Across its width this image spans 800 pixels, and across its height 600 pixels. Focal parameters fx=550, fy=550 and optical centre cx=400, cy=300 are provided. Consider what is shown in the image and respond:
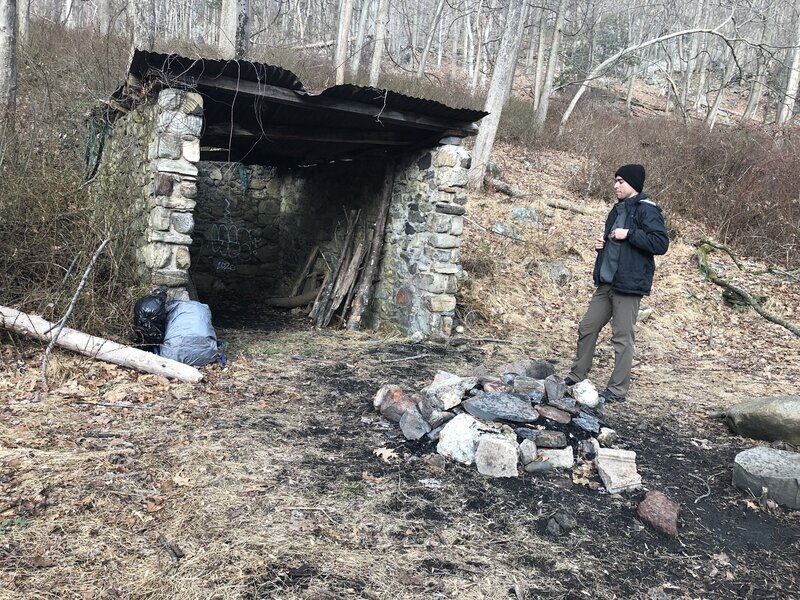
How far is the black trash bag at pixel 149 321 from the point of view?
4.99 metres

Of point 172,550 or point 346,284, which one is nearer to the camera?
point 172,550

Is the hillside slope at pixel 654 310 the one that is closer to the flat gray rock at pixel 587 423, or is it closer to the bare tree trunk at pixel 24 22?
the flat gray rock at pixel 587 423

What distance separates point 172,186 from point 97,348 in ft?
→ 5.67

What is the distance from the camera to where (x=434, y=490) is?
3242 mm

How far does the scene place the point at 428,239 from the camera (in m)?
7.12

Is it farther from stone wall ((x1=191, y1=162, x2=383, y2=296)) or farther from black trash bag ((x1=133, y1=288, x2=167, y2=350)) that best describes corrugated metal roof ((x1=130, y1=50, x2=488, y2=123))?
stone wall ((x1=191, y1=162, x2=383, y2=296))

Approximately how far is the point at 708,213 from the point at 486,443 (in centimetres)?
1069

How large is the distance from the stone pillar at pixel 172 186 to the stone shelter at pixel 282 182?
0.04ft

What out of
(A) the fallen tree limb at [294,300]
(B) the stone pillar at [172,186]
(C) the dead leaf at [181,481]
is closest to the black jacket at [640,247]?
(C) the dead leaf at [181,481]

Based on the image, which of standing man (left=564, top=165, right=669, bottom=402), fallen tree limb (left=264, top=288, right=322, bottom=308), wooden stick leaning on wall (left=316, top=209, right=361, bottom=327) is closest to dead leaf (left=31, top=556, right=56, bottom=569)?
standing man (left=564, top=165, right=669, bottom=402)

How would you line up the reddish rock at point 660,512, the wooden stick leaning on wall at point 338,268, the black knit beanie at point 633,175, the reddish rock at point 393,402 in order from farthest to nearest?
the wooden stick leaning on wall at point 338,268 < the black knit beanie at point 633,175 < the reddish rock at point 393,402 < the reddish rock at point 660,512

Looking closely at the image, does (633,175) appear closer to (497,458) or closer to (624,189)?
(624,189)

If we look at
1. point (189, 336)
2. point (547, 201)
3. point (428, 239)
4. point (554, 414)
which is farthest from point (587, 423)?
point (547, 201)

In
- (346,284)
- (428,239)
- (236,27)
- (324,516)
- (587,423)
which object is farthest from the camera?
(236,27)
